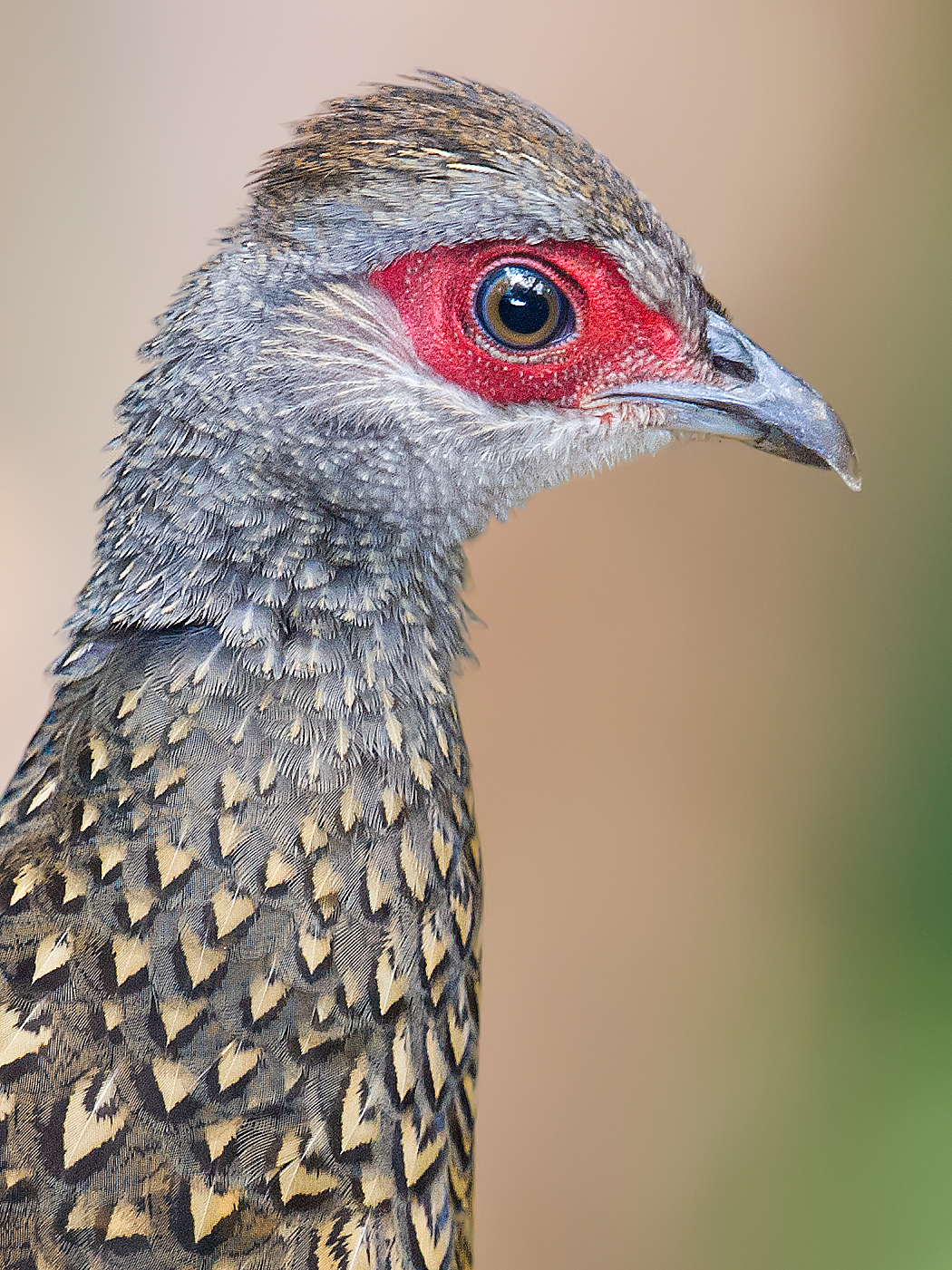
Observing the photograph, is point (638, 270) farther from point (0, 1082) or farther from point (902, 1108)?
point (902, 1108)

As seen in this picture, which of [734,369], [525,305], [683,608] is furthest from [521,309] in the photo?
[683,608]

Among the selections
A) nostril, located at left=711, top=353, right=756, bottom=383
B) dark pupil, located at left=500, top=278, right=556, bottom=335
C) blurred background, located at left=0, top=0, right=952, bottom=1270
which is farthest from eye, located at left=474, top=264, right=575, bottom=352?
blurred background, located at left=0, top=0, right=952, bottom=1270

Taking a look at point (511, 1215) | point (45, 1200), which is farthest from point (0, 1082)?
point (511, 1215)

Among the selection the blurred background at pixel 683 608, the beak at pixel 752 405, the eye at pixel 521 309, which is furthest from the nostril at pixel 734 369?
the blurred background at pixel 683 608

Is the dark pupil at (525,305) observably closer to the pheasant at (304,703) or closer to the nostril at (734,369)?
the pheasant at (304,703)

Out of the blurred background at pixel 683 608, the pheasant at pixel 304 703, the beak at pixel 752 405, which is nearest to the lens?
the pheasant at pixel 304 703

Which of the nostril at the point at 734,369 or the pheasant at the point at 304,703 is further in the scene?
the nostril at the point at 734,369
